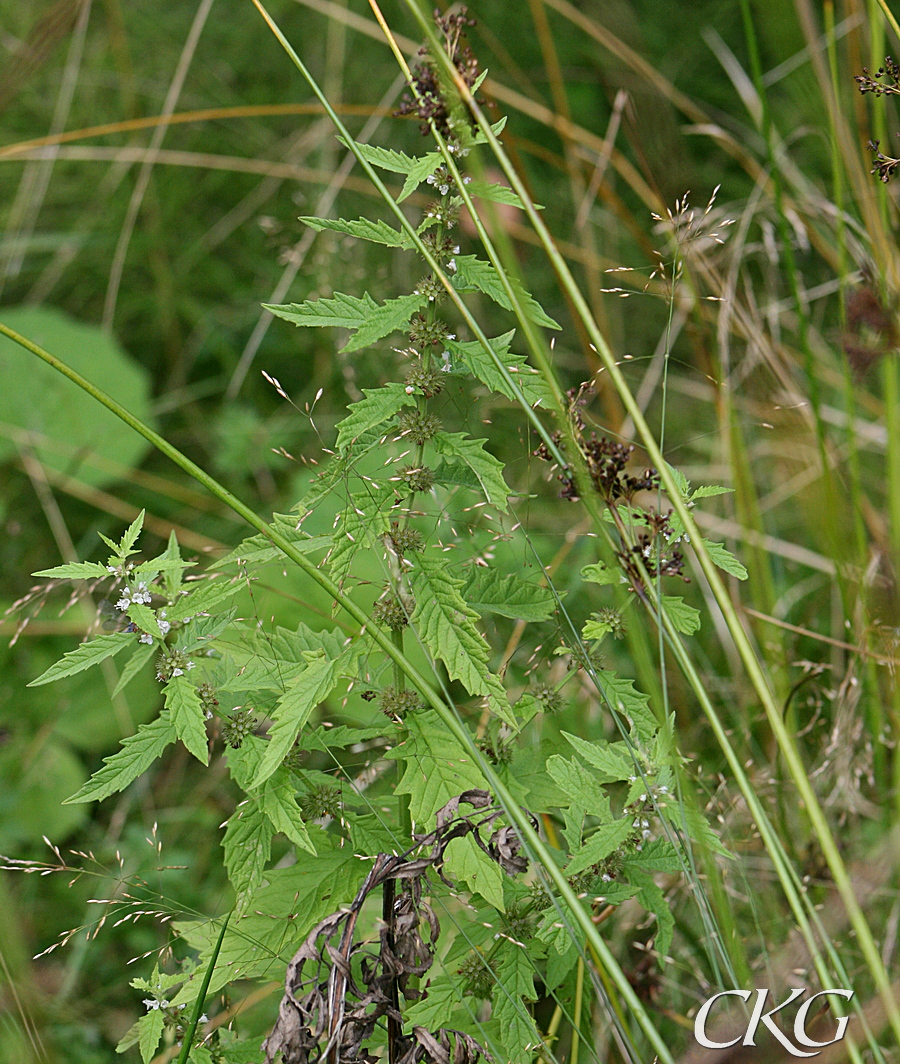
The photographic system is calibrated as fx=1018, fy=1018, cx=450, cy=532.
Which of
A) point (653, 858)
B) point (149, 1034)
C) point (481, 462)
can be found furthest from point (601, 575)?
point (149, 1034)

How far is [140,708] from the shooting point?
7.96ft

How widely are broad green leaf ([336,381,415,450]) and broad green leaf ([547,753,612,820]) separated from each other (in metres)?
0.36

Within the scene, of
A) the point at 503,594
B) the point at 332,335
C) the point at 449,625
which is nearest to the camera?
the point at 449,625

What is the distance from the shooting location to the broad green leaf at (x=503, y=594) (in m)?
1.06

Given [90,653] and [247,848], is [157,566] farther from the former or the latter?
[247,848]

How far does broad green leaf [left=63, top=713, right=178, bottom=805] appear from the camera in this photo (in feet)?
2.97

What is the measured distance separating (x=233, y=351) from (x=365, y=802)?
2144 millimetres

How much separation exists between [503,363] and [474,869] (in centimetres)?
48

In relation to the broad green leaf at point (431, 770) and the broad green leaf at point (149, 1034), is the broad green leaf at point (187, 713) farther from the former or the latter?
the broad green leaf at point (149, 1034)

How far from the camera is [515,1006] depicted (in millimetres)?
900

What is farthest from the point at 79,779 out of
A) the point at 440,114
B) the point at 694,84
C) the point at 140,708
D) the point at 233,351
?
the point at 694,84

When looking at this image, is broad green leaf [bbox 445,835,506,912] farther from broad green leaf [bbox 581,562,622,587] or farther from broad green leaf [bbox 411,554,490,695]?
broad green leaf [bbox 581,562,622,587]

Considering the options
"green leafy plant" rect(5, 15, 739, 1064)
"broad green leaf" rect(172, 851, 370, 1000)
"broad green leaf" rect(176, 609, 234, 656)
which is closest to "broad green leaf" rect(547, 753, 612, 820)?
"green leafy plant" rect(5, 15, 739, 1064)

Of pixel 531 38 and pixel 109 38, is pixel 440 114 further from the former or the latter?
pixel 109 38
